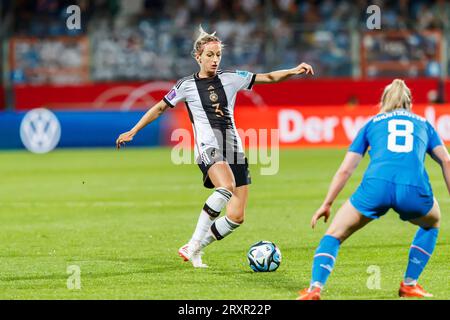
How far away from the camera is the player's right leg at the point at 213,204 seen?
1042cm

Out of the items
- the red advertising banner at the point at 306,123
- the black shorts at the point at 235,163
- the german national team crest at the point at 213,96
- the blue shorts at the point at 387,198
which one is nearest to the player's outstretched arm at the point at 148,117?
the german national team crest at the point at 213,96

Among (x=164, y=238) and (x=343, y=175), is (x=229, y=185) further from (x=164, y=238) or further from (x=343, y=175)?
(x=343, y=175)

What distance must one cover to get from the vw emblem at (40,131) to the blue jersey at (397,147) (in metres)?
21.5

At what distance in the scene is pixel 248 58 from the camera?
3078 cm

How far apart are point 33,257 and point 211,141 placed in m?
2.37

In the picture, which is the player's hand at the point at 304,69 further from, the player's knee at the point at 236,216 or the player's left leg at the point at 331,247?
the player's left leg at the point at 331,247

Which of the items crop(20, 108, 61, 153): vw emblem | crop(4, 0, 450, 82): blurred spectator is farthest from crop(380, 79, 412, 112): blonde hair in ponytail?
crop(4, 0, 450, 82): blurred spectator

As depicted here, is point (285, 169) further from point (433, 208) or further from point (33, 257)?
point (433, 208)

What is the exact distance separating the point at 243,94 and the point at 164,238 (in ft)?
63.4

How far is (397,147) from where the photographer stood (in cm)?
794

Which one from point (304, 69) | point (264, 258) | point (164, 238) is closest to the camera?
point (304, 69)

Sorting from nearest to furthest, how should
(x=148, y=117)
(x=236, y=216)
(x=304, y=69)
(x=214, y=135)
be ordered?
(x=304, y=69) < (x=236, y=216) < (x=148, y=117) < (x=214, y=135)

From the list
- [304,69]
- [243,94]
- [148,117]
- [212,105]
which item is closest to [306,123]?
[243,94]
